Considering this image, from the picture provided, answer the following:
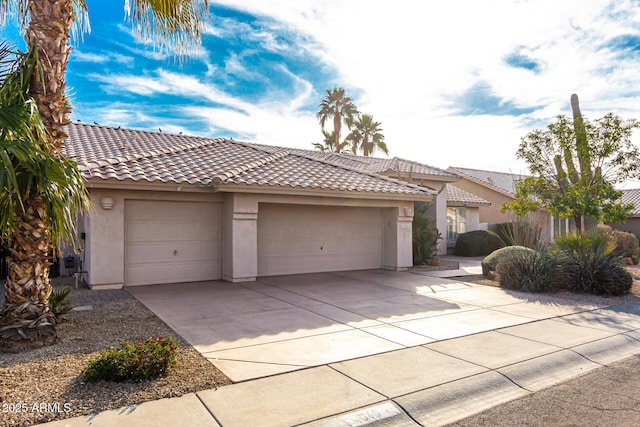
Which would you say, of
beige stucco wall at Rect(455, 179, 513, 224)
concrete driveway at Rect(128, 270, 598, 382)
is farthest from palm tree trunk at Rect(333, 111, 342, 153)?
concrete driveway at Rect(128, 270, 598, 382)

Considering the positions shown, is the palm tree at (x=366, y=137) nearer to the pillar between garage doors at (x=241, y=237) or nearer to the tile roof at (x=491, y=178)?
the tile roof at (x=491, y=178)

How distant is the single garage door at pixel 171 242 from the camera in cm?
1159

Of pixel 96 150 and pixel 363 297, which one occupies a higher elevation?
pixel 96 150

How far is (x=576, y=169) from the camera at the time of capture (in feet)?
49.1

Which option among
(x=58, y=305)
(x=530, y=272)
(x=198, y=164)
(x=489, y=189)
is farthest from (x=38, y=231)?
(x=489, y=189)

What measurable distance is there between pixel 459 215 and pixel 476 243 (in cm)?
217

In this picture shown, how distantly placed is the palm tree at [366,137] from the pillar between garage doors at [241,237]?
34898mm

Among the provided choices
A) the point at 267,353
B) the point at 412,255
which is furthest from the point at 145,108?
the point at 267,353

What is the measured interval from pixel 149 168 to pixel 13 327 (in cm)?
648

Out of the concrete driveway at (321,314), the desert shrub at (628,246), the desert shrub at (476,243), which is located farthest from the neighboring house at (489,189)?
the concrete driveway at (321,314)

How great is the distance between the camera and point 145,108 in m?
19.4

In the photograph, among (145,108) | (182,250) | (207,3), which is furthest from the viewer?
(145,108)

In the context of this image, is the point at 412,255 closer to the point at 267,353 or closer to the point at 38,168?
the point at 267,353

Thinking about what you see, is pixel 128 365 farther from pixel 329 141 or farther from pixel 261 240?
pixel 329 141
